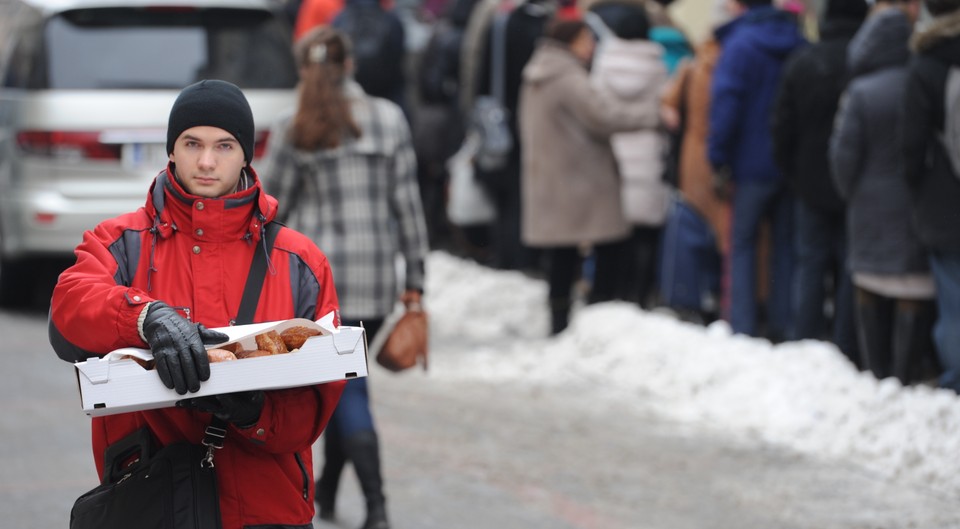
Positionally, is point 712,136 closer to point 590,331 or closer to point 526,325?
point 590,331

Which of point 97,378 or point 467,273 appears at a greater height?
point 97,378

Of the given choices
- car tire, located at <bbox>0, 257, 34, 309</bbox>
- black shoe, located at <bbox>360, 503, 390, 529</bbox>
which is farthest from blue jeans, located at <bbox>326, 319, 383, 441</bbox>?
car tire, located at <bbox>0, 257, 34, 309</bbox>

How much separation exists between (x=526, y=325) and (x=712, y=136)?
229 centimetres

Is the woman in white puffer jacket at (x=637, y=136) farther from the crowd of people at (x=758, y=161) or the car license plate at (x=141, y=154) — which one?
the car license plate at (x=141, y=154)

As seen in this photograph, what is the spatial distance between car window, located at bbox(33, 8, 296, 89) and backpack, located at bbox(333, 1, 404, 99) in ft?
6.92

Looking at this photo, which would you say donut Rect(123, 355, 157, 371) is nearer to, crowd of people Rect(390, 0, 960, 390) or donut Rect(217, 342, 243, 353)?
donut Rect(217, 342, 243, 353)

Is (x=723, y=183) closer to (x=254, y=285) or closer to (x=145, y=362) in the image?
(x=254, y=285)

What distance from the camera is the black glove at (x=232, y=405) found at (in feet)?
10.7

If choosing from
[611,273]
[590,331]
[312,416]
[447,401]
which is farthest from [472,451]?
[312,416]

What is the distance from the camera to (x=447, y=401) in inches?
348

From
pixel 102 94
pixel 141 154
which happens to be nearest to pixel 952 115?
pixel 141 154

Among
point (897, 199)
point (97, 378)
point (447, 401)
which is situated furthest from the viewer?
point (447, 401)

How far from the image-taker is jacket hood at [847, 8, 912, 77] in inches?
Answer: 315

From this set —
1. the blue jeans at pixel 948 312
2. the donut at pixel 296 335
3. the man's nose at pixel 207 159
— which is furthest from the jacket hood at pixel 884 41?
the donut at pixel 296 335
